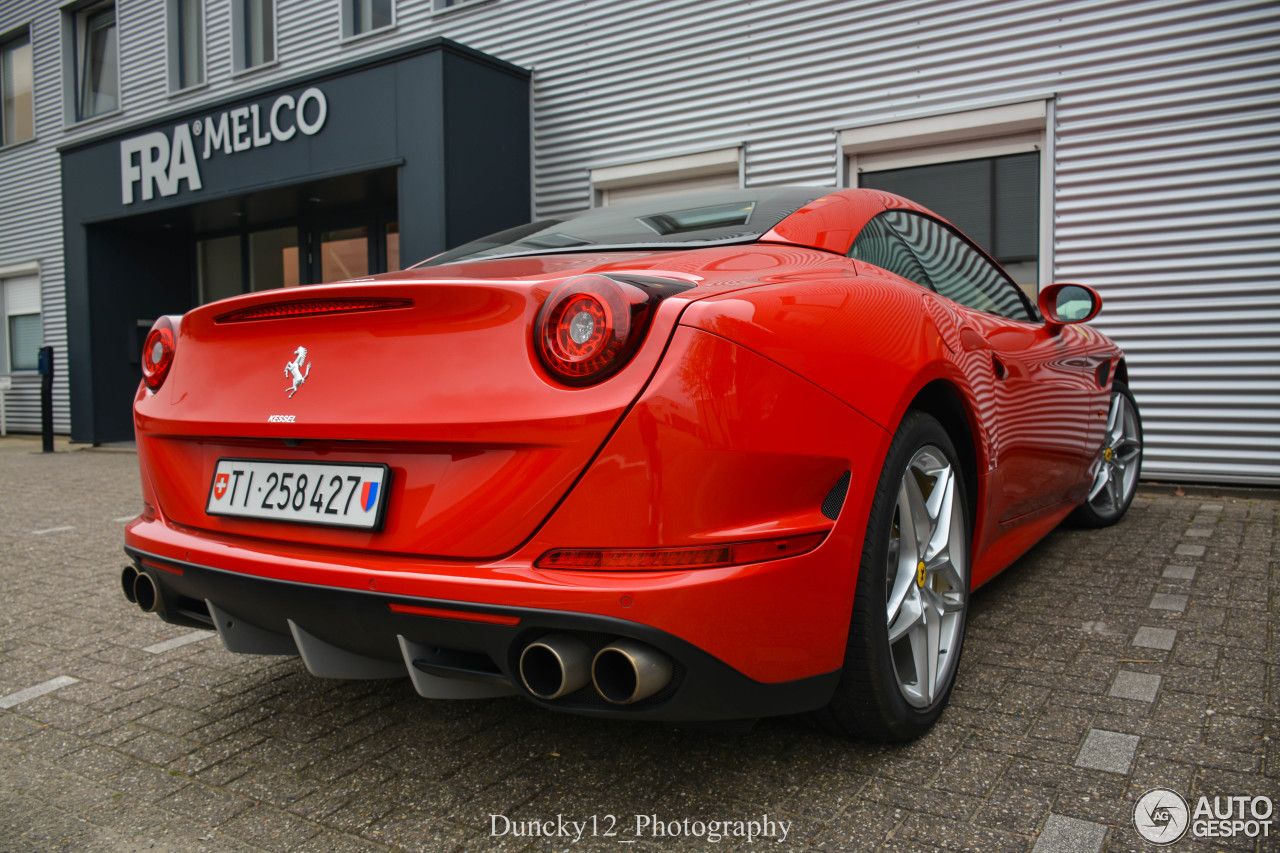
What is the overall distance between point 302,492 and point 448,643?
476mm

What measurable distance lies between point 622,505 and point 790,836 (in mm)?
739

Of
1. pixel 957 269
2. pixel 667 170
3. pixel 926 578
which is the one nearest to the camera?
pixel 926 578

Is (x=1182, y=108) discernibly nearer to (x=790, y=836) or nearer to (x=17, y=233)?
(x=790, y=836)

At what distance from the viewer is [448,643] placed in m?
1.56

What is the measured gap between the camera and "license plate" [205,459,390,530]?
65.2 inches

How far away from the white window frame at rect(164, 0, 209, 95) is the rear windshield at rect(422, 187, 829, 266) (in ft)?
38.5

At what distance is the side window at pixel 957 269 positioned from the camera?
2.66 metres

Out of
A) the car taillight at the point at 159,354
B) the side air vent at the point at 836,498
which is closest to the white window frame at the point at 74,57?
the car taillight at the point at 159,354

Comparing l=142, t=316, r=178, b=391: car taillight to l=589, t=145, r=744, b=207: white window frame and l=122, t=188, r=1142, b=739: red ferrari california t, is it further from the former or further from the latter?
l=589, t=145, r=744, b=207: white window frame

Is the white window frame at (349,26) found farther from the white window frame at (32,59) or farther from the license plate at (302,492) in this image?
the license plate at (302,492)

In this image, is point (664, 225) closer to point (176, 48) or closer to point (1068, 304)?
point (1068, 304)

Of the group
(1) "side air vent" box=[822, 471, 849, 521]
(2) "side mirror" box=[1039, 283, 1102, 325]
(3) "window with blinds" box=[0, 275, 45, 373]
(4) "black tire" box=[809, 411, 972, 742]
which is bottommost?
(4) "black tire" box=[809, 411, 972, 742]

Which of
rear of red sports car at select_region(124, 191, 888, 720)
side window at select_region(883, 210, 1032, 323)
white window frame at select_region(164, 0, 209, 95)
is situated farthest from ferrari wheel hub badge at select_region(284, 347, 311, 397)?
white window frame at select_region(164, 0, 209, 95)

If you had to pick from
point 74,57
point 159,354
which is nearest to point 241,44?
point 74,57
